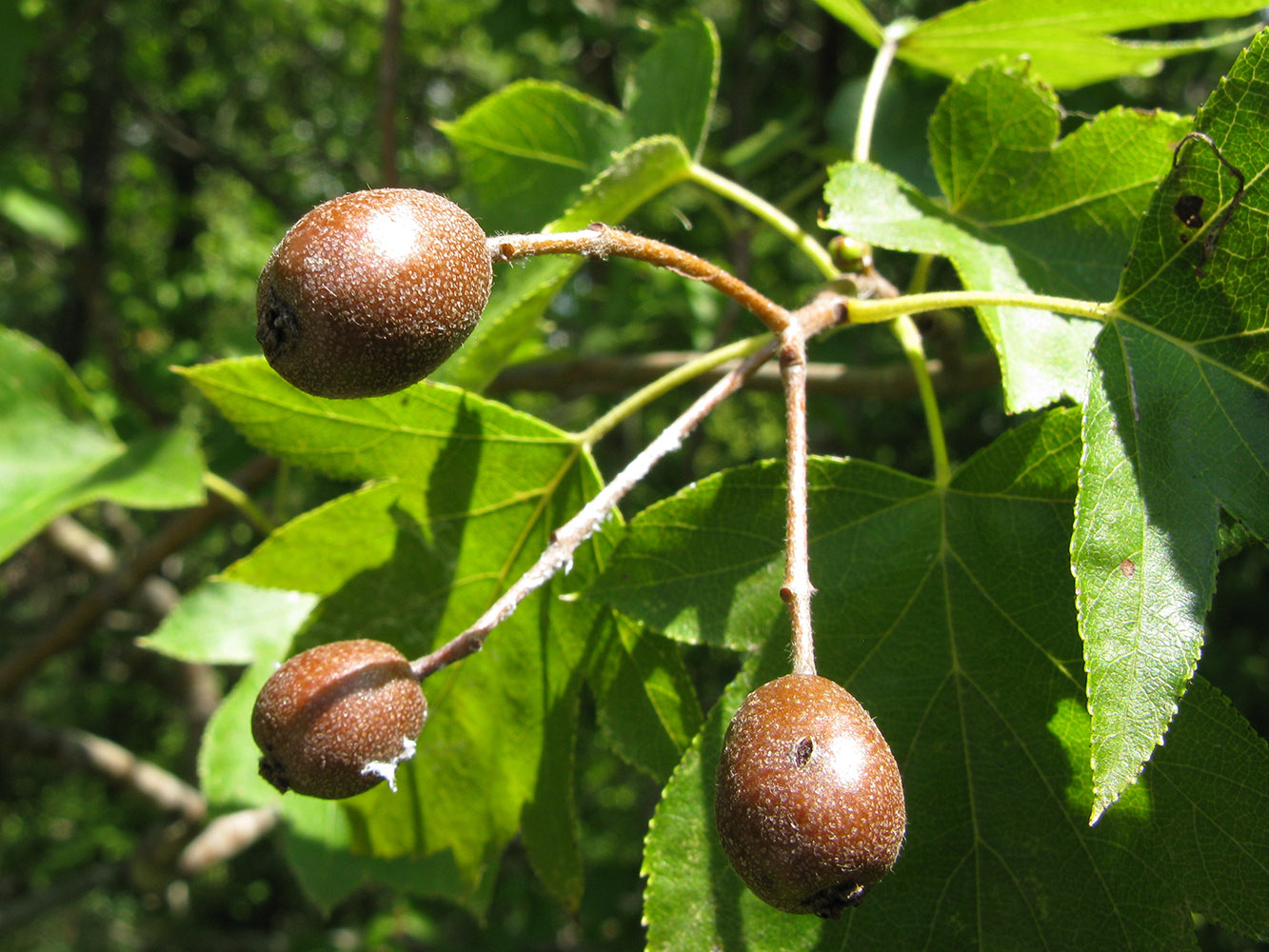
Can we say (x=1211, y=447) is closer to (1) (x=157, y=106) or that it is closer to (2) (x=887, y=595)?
(2) (x=887, y=595)

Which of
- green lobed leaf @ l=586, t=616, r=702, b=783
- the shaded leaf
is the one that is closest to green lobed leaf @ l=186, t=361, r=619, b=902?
green lobed leaf @ l=586, t=616, r=702, b=783

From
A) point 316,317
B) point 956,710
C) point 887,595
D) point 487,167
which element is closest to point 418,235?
point 316,317

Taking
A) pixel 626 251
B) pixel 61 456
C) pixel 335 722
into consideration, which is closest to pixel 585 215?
pixel 626 251

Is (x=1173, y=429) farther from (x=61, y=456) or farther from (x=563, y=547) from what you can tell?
(x=61, y=456)

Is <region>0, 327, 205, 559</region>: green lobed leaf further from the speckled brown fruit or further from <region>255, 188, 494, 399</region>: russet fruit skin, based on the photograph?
<region>255, 188, 494, 399</region>: russet fruit skin

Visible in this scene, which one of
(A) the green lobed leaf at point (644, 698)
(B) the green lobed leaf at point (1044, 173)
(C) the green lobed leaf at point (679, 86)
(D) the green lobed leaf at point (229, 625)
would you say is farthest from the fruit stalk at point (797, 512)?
(D) the green lobed leaf at point (229, 625)

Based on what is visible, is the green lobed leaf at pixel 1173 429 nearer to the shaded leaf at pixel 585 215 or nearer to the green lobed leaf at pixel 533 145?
the shaded leaf at pixel 585 215

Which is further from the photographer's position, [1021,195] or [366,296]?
[1021,195]
